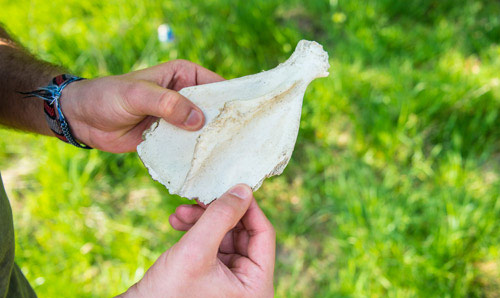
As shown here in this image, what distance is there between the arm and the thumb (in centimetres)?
25

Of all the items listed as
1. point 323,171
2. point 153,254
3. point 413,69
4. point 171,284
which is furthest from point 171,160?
point 413,69

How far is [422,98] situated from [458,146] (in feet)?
0.92

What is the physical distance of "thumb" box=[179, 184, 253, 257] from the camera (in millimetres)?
877

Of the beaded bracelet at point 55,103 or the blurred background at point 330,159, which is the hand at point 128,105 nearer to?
the beaded bracelet at point 55,103

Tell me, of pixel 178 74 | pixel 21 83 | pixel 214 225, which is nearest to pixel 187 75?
pixel 178 74

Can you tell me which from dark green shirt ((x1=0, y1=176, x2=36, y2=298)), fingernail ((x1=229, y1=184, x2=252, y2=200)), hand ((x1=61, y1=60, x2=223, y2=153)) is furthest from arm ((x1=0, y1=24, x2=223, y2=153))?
dark green shirt ((x1=0, y1=176, x2=36, y2=298))

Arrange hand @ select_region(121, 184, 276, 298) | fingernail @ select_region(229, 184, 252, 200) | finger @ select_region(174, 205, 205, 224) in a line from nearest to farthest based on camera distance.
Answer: hand @ select_region(121, 184, 276, 298) → fingernail @ select_region(229, 184, 252, 200) → finger @ select_region(174, 205, 205, 224)

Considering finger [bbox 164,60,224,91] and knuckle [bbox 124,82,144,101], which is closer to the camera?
knuckle [bbox 124,82,144,101]

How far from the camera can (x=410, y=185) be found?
1750 mm

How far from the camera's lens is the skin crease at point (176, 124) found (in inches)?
34.6

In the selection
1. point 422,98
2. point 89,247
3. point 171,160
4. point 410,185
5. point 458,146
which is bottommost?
point 89,247

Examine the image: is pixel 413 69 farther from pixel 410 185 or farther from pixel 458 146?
pixel 410 185

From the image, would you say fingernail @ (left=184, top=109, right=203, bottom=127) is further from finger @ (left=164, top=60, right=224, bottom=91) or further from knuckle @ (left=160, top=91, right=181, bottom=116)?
finger @ (left=164, top=60, right=224, bottom=91)

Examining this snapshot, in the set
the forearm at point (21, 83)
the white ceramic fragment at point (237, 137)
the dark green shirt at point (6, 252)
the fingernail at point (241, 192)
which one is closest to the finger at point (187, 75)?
the white ceramic fragment at point (237, 137)
